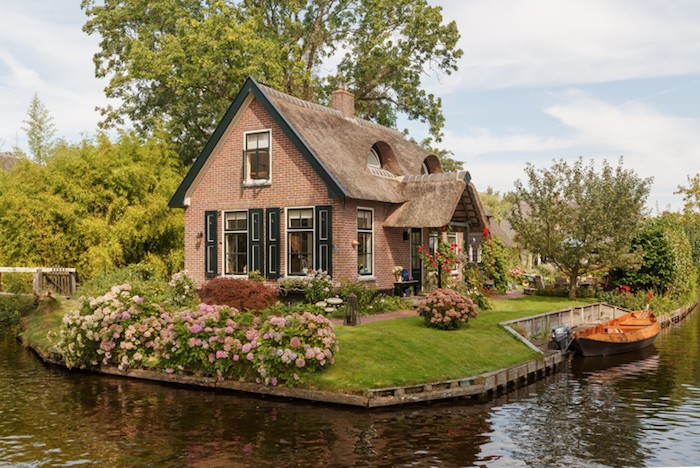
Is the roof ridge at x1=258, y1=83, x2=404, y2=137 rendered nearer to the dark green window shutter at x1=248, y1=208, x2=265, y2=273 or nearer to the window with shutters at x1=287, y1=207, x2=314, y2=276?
the dark green window shutter at x1=248, y1=208, x2=265, y2=273

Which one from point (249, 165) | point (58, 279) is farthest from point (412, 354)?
point (58, 279)

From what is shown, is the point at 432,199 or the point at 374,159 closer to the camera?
the point at 432,199

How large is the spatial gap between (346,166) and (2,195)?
17841mm

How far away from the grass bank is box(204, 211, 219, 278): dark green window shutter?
5.50m

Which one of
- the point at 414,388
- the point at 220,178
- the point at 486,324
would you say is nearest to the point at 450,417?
the point at 414,388

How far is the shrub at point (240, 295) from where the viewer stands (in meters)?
17.0

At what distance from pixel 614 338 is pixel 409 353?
8676 mm

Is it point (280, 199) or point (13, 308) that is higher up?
point (280, 199)

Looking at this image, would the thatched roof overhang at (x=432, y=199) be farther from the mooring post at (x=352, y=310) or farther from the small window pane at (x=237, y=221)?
the mooring post at (x=352, y=310)

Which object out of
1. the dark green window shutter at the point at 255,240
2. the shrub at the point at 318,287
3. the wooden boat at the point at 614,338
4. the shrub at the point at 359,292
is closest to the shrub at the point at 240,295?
the shrub at the point at 318,287

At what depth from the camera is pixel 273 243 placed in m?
21.4

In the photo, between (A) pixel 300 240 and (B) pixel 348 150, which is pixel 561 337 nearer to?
(A) pixel 300 240

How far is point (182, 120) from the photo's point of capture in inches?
1310

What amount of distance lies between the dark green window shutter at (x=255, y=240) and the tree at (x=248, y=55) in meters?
10.8
